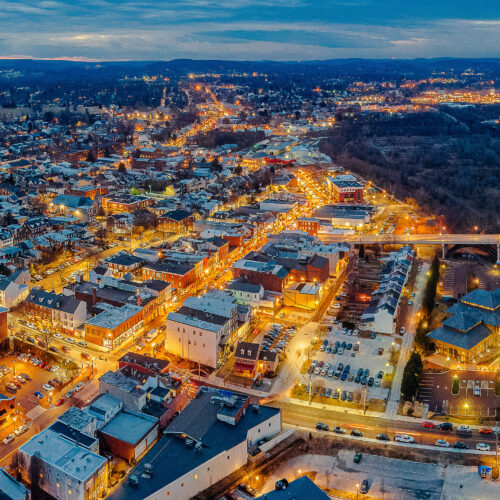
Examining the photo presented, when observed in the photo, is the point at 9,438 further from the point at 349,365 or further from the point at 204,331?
the point at 349,365

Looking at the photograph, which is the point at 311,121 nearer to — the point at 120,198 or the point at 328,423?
the point at 120,198

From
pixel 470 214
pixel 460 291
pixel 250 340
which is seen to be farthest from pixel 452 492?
pixel 470 214

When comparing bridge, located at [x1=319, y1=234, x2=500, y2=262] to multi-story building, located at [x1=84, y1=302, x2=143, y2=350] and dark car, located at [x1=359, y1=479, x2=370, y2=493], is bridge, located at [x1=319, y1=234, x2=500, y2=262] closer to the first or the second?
multi-story building, located at [x1=84, y1=302, x2=143, y2=350]

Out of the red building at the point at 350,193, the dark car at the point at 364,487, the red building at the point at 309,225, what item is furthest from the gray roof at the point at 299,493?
the red building at the point at 350,193

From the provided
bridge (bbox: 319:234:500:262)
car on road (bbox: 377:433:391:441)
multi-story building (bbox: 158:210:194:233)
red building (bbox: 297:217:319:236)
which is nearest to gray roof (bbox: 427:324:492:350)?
car on road (bbox: 377:433:391:441)

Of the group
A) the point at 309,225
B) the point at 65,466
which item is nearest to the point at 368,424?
the point at 65,466

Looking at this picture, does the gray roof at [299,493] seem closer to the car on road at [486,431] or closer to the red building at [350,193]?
the car on road at [486,431]
